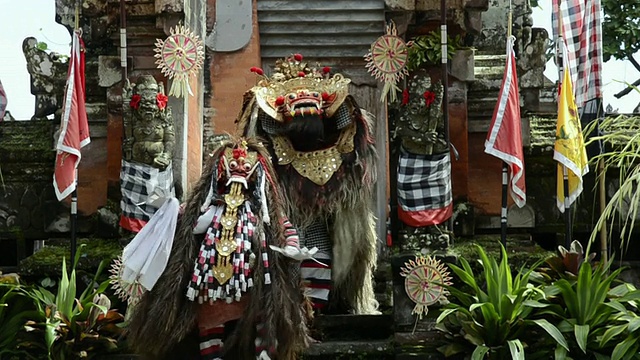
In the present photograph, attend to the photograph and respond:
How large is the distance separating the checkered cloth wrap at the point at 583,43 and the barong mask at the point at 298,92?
2129 mm

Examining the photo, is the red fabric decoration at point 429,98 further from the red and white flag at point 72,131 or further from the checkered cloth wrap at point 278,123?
the red and white flag at point 72,131

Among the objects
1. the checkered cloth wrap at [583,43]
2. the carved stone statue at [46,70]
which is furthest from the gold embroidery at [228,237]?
the carved stone statue at [46,70]

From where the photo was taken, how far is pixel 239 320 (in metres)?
9.44

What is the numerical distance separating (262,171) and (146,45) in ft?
9.91

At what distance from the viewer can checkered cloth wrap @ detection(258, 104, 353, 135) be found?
10898 mm

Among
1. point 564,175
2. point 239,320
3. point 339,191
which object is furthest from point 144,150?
point 564,175

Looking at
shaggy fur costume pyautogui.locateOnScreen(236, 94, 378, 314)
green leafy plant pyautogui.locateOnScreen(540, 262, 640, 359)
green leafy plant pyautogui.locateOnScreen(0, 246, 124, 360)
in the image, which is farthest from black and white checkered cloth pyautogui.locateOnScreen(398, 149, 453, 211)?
green leafy plant pyautogui.locateOnScreen(0, 246, 124, 360)

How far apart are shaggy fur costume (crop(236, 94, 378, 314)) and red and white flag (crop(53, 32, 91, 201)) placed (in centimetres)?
149

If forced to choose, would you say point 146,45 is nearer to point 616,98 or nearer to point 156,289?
point 156,289

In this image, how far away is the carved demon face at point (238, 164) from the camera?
9.63m

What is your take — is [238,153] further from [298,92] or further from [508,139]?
[508,139]

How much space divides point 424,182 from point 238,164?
2.06 meters

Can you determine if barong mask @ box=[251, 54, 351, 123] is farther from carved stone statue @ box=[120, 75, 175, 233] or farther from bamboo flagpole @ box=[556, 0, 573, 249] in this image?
bamboo flagpole @ box=[556, 0, 573, 249]

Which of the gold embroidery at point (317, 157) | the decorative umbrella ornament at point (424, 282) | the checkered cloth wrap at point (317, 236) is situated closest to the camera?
the decorative umbrella ornament at point (424, 282)
